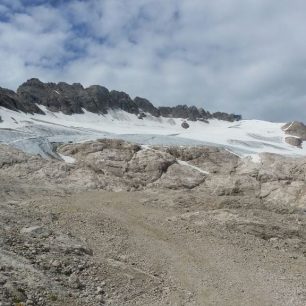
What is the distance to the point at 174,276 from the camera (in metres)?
19.3

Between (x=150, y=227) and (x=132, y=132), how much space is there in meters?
48.8

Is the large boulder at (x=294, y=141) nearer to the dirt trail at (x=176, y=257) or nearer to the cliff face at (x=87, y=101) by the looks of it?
the cliff face at (x=87, y=101)

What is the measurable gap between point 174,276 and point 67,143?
23281mm

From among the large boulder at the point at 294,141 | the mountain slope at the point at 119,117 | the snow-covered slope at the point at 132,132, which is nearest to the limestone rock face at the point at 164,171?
the snow-covered slope at the point at 132,132

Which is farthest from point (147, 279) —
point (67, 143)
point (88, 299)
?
point (67, 143)

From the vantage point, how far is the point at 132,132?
7306cm

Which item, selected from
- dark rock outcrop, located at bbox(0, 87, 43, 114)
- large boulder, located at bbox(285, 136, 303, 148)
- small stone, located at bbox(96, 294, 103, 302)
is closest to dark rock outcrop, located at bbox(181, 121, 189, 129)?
large boulder, located at bbox(285, 136, 303, 148)

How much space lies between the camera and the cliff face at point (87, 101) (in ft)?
323

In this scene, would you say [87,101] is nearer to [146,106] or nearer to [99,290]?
[146,106]

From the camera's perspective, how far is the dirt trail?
18.3m

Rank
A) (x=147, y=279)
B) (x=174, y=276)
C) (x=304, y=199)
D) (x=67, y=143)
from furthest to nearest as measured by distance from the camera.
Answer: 1. (x=67, y=143)
2. (x=304, y=199)
3. (x=174, y=276)
4. (x=147, y=279)

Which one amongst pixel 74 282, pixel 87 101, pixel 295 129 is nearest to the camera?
pixel 74 282

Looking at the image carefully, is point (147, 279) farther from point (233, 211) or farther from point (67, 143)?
point (67, 143)

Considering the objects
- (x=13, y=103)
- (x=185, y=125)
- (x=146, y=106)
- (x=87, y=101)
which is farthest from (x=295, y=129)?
(x=13, y=103)
